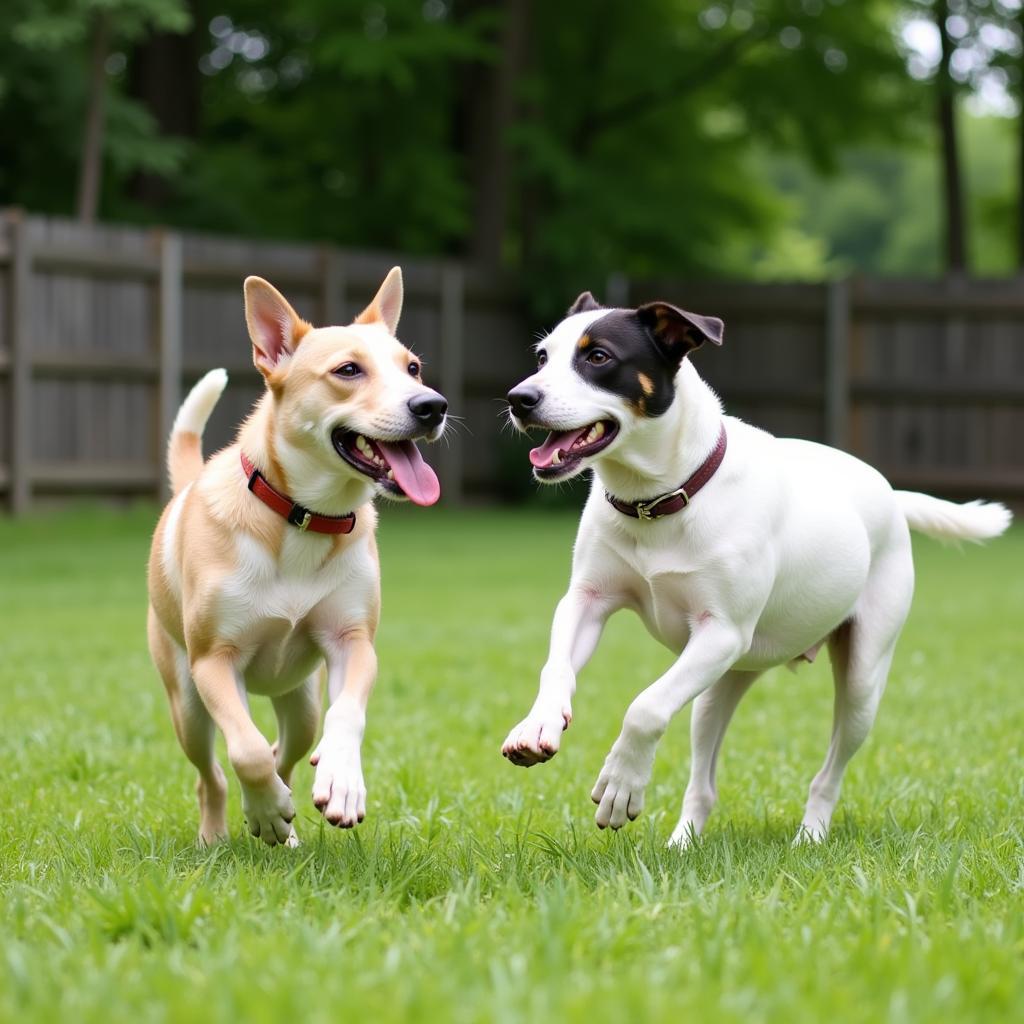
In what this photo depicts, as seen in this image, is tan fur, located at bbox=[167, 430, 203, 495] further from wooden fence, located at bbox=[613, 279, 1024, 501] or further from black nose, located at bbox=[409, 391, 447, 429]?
wooden fence, located at bbox=[613, 279, 1024, 501]

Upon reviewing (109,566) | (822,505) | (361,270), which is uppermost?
(361,270)

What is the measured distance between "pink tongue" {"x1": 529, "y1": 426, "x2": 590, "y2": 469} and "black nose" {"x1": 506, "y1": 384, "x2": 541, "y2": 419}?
0.11 meters

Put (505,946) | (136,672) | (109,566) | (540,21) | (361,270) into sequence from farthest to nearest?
(540,21), (361,270), (109,566), (136,672), (505,946)

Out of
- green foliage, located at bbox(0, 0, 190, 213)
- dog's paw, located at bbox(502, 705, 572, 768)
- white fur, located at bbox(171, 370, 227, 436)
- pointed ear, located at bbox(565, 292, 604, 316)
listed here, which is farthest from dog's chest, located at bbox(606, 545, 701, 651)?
green foliage, located at bbox(0, 0, 190, 213)

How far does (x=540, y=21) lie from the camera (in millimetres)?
24594

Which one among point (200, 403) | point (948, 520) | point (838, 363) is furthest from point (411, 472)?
point (838, 363)

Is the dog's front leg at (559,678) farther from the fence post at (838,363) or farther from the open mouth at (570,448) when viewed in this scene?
the fence post at (838,363)

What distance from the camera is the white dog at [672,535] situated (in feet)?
14.3

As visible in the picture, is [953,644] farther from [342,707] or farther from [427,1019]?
[427,1019]

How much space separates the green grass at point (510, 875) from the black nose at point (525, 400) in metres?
1.20

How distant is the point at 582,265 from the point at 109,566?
968cm

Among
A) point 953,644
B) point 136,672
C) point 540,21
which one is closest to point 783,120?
point 540,21

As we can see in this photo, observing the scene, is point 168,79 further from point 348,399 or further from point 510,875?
point 510,875

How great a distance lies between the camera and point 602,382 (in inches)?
178
